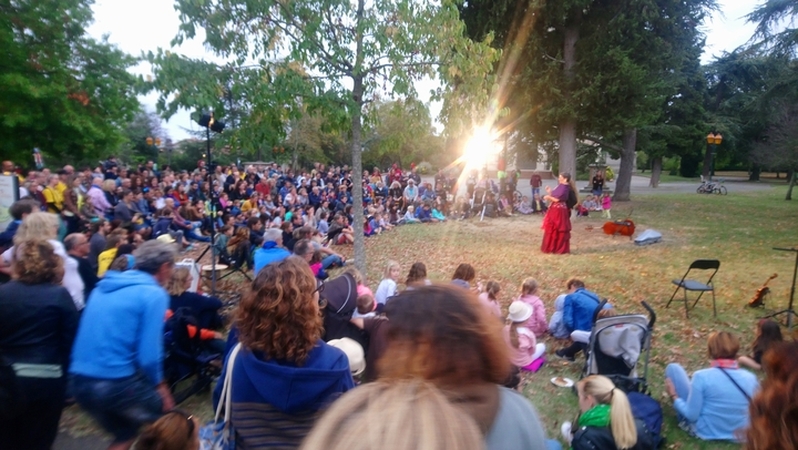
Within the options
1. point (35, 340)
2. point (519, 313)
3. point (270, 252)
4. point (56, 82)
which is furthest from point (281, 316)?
point (56, 82)

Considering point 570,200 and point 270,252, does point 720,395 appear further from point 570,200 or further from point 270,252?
point 570,200

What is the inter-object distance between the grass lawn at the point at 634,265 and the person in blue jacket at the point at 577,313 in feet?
0.50

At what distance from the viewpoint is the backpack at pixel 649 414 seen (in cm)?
400

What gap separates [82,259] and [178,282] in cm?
101

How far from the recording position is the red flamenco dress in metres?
11.5

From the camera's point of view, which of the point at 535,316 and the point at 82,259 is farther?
the point at 535,316

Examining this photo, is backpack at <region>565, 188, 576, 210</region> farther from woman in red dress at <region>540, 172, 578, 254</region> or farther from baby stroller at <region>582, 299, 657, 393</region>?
baby stroller at <region>582, 299, 657, 393</region>

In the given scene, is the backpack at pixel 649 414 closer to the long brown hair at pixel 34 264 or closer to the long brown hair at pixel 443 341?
the long brown hair at pixel 443 341

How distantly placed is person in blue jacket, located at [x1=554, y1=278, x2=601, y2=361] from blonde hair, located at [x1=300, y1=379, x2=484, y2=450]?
5274mm

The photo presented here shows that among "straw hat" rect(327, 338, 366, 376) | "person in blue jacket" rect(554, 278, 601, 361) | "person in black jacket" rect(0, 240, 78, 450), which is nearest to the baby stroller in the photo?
"person in blue jacket" rect(554, 278, 601, 361)

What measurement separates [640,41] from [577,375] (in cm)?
1588

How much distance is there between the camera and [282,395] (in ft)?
→ 6.91

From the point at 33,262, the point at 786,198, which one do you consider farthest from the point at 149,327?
the point at 786,198

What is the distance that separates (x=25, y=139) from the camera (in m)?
17.6
